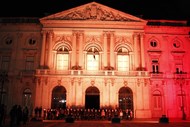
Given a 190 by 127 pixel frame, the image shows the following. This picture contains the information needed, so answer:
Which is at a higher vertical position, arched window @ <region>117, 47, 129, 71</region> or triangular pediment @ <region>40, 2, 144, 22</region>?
triangular pediment @ <region>40, 2, 144, 22</region>

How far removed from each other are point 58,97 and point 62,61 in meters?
5.37

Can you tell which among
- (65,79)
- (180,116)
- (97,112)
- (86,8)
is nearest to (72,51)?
(65,79)

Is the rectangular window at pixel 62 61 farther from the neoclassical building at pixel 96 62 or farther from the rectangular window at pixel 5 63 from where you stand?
the rectangular window at pixel 5 63

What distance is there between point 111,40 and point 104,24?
269 cm

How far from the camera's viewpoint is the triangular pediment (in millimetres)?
34781

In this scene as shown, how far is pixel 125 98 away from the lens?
3316 cm

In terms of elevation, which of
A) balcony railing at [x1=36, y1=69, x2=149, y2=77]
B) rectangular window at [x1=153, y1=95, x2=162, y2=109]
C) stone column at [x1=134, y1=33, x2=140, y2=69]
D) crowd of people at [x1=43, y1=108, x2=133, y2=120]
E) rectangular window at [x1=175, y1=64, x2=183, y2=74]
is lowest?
crowd of people at [x1=43, y1=108, x2=133, y2=120]

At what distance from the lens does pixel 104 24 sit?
114 ft

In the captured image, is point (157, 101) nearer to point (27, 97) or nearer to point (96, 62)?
point (96, 62)

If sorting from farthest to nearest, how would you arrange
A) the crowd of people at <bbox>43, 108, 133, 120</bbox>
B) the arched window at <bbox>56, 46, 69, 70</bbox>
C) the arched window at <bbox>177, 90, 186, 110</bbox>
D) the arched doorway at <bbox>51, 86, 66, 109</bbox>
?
the arched window at <bbox>56, 46, 69, 70</bbox> → the arched window at <bbox>177, 90, 186, 110</bbox> → the arched doorway at <bbox>51, 86, 66, 109</bbox> → the crowd of people at <bbox>43, 108, 133, 120</bbox>

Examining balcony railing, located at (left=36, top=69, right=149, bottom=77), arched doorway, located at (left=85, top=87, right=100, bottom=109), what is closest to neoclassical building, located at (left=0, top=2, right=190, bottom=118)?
arched doorway, located at (left=85, top=87, right=100, bottom=109)

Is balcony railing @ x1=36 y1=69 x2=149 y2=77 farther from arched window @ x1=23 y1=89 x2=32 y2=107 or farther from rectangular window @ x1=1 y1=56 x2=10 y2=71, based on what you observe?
rectangular window @ x1=1 y1=56 x2=10 y2=71

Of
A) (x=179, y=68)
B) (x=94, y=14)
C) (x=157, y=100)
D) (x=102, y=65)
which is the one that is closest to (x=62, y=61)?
(x=102, y=65)

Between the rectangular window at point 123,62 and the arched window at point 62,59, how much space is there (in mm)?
7775
